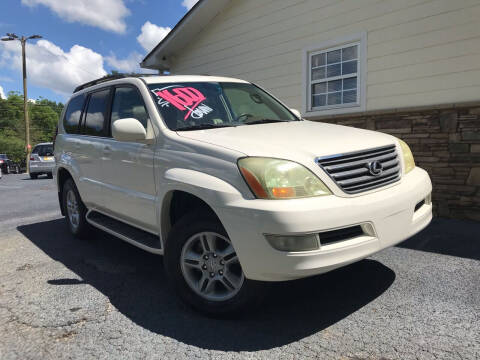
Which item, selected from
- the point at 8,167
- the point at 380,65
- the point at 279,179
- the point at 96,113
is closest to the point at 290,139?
the point at 279,179

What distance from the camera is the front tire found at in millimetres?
2627

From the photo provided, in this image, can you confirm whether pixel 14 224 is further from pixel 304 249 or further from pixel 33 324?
pixel 304 249

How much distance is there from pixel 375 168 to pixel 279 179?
79cm

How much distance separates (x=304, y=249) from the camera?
2.34 metres

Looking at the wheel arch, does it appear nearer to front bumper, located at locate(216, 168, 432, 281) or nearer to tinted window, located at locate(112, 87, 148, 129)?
front bumper, located at locate(216, 168, 432, 281)

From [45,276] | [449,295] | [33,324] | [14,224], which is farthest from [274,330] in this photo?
[14,224]

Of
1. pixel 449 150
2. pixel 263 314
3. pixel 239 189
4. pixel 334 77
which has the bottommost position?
pixel 263 314

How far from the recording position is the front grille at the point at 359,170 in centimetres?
255

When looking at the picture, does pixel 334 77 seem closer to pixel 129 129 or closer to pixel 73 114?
pixel 73 114

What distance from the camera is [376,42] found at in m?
6.48

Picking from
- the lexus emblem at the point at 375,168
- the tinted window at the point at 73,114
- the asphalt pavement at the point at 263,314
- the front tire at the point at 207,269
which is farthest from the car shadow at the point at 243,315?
the tinted window at the point at 73,114

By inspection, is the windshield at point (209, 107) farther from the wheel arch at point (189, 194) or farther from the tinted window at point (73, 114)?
the tinted window at point (73, 114)

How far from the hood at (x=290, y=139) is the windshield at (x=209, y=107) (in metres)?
0.20

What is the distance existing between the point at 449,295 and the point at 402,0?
4.99 meters
